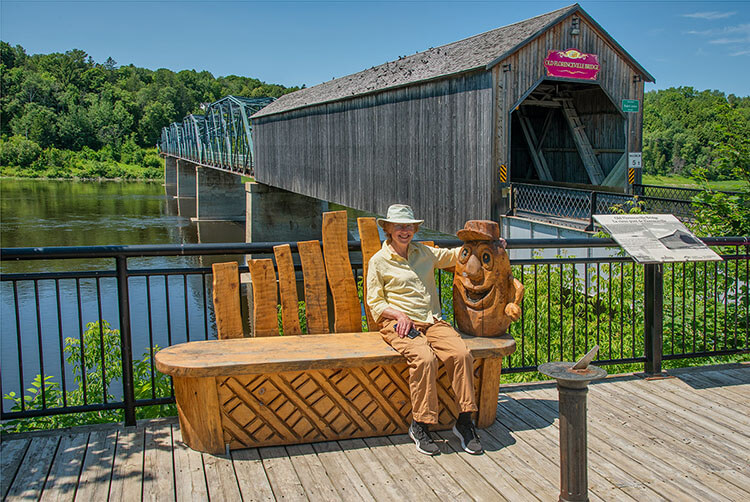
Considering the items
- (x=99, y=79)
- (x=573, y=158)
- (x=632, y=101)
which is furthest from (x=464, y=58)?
(x=99, y=79)

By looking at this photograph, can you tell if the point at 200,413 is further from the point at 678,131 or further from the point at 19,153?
the point at 19,153

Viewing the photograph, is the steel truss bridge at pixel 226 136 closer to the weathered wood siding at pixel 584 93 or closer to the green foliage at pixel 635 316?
the weathered wood siding at pixel 584 93

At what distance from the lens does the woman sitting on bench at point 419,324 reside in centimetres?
404

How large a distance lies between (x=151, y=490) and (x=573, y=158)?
21.1 metres

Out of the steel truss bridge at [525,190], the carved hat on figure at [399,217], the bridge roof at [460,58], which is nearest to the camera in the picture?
the carved hat on figure at [399,217]

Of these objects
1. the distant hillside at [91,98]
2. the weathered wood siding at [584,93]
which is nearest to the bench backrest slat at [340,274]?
the weathered wood siding at [584,93]

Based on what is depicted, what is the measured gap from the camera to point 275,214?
3638 cm

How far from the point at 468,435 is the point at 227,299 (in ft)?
5.82

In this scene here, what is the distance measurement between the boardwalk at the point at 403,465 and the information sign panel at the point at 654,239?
116 centimetres

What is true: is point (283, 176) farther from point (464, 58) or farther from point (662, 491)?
point (662, 491)

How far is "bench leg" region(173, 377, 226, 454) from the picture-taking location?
3924 mm

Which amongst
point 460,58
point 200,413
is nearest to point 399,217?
point 200,413

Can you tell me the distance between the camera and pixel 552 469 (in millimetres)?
3869

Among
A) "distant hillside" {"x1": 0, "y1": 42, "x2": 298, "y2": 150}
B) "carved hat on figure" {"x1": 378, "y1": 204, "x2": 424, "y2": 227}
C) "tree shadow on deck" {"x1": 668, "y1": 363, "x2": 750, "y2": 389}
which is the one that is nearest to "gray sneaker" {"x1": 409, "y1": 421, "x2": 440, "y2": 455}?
"carved hat on figure" {"x1": 378, "y1": 204, "x2": 424, "y2": 227}
